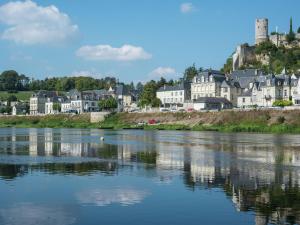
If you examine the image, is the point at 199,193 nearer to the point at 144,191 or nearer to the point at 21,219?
the point at 144,191

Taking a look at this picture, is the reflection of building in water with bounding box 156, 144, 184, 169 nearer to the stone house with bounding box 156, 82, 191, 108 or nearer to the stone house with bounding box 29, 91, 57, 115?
the stone house with bounding box 156, 82, 191, 108

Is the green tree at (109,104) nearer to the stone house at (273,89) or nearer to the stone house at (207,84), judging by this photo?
the stone house at (207,84)

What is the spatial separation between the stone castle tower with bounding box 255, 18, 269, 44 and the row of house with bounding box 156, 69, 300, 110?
26.7 m

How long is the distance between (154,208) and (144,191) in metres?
3.24

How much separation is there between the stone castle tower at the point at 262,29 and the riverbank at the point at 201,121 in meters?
48.7

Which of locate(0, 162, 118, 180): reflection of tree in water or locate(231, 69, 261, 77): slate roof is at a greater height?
locate(231, 69, 261, 77): slate roof

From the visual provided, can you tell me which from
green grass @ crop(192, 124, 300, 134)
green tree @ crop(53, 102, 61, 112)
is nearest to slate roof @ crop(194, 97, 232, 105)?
green grass @ crop(192, 124, 300, 134)

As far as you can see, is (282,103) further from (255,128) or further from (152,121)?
(152,121)

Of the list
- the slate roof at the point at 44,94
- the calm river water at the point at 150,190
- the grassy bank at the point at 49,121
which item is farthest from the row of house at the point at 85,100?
the calm river water at the point at 150,190

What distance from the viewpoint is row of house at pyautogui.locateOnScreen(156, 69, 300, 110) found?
3807 inches

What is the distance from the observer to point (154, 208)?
58.3 feet

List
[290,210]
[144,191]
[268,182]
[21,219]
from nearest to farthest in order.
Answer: [21,219], [290,210], [144,191], [268,182]

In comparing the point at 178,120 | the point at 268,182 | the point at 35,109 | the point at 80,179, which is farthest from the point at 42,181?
the point at 35,109

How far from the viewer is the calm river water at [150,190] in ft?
54.0
